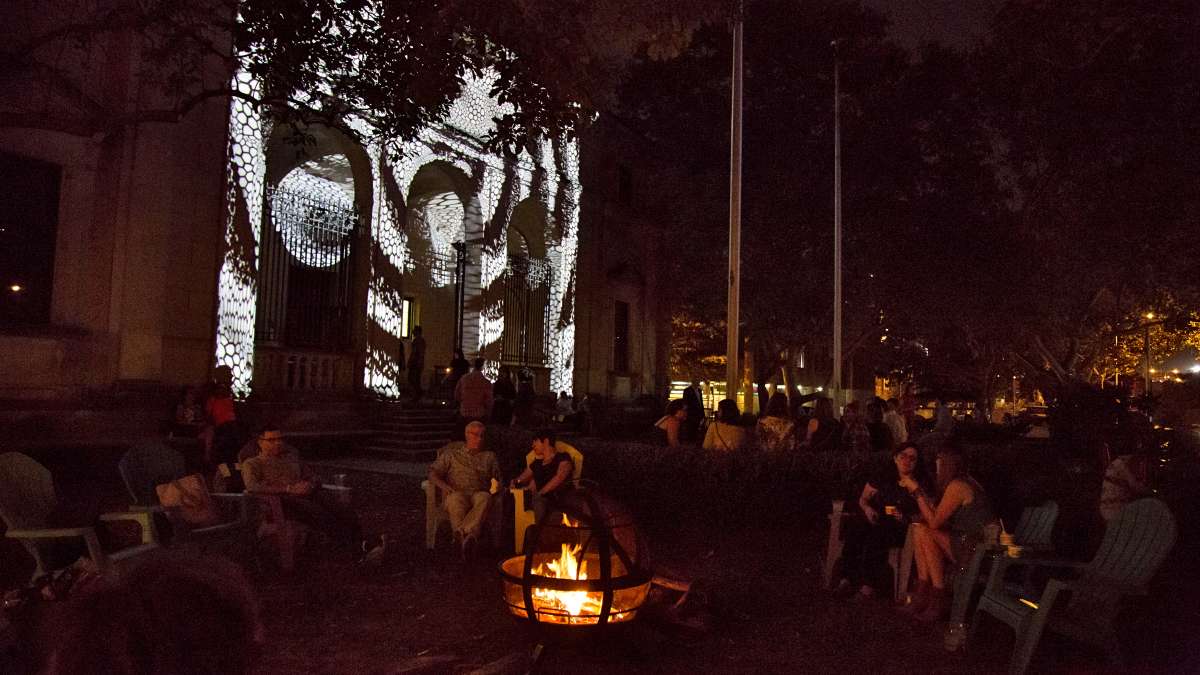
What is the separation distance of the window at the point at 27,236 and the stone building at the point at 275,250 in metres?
0.02

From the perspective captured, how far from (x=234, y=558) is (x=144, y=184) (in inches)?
318

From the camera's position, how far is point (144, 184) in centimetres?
1205

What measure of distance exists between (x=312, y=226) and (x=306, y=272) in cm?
87

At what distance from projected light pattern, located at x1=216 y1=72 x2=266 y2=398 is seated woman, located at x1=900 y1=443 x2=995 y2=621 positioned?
11173 mm

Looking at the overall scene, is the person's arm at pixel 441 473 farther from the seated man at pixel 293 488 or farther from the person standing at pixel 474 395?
the person standing at pixel 474 395

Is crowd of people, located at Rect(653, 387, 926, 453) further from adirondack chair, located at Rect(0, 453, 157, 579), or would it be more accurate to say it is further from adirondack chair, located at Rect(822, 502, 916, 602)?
adirondack chair, located at Rect(0, 453, 157, 579)

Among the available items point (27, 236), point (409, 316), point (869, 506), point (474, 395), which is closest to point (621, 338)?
point (409, 316)

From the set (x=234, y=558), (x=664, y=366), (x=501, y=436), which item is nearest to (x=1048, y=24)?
(x=501, y=436)

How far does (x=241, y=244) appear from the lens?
13.6 metres

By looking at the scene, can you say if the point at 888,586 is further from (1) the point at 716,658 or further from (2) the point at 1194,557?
(2) the point at 1194,557

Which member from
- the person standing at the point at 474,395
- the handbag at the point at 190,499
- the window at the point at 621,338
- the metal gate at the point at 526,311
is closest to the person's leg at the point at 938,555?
the handbag at the point at 190,499

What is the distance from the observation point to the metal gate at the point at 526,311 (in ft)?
69.7

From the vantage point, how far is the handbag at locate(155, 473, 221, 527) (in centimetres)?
598

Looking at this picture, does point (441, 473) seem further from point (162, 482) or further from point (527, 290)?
point (527, 290)
